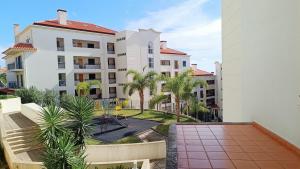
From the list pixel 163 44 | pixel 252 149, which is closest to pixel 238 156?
pixel 252 149

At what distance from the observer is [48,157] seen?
8.31 m

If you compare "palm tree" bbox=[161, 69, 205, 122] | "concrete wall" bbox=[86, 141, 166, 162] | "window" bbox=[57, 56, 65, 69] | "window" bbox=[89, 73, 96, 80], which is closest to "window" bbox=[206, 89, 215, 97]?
"window" bbox=[89, 73, 96, 80]

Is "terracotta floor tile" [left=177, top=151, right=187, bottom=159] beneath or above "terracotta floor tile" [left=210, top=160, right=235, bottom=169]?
above

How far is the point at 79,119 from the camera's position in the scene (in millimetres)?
10664

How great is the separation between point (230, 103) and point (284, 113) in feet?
15.6

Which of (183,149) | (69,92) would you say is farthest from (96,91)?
(183,149)

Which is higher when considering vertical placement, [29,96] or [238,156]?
[29,96]

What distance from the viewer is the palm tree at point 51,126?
393 inches

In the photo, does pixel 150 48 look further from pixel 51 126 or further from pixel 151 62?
pixel 51 126

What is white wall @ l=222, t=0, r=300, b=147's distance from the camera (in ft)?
15.1

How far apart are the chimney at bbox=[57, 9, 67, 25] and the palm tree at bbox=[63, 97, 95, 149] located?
75.2 feet

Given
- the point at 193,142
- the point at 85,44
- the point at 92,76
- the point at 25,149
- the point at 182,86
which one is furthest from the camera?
the point at 92,76

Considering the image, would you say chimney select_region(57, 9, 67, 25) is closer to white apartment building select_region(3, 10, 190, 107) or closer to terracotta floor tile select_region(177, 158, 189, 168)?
white apartment building select_region(3, 10, 190, 107)

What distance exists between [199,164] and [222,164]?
44cm
